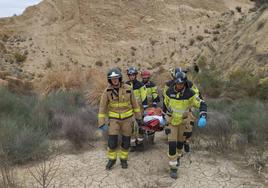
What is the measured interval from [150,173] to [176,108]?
1089 millimetres

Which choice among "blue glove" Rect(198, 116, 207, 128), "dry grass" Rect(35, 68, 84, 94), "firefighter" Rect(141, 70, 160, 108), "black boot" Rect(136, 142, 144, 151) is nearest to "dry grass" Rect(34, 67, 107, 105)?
"dry grass" Rect(35, 68, 84, 94)

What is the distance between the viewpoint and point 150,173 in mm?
5984

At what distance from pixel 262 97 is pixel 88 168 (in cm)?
533

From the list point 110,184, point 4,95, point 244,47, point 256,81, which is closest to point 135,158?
point 110,184

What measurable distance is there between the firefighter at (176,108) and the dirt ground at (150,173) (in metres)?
0.32

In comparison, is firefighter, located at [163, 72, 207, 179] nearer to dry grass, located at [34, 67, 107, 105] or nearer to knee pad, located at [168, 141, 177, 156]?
knee pad, located at [168, 141, 177, 156]

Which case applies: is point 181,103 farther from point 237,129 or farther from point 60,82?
point 60,82

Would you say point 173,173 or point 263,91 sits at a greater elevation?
point 263,91

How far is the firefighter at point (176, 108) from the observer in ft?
19.0

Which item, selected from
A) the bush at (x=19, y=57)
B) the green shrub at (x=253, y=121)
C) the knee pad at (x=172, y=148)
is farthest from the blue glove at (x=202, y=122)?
the bush at (x=19, y=57)

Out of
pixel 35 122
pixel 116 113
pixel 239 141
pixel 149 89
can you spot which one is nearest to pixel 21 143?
pixel 35 122

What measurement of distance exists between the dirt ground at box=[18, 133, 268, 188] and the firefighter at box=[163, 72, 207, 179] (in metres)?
0.32

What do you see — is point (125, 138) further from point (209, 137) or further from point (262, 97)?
point (262, 97)

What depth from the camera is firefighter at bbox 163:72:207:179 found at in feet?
19.0
